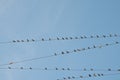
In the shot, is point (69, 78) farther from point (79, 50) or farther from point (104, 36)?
point (104, 36)

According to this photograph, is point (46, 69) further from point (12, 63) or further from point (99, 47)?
point (99, 47)

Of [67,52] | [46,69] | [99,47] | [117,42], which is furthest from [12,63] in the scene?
[117,42]

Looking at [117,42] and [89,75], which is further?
[117,42]

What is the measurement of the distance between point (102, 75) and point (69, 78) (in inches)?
145

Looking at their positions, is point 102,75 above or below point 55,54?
below

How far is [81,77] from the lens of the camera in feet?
80.8

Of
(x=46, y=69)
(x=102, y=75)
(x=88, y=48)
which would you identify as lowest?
(x=102, y=75)

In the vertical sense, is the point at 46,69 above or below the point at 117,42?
below

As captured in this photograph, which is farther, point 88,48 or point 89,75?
point 88,48

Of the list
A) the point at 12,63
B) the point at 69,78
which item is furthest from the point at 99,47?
the point at 12,63

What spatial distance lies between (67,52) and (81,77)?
3.18m

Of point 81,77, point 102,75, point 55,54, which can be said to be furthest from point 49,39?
point 102,75

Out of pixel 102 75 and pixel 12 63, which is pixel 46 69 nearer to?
pixel 12 63

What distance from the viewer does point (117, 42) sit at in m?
25.8
